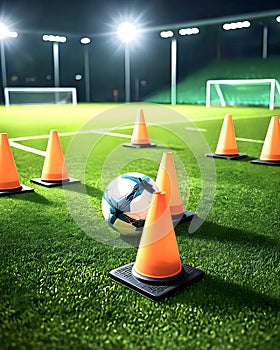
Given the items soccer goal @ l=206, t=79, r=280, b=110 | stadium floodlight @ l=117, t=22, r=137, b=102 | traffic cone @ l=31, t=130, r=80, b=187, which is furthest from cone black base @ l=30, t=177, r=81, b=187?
stadium floodlight @ l=117, t=22, r=137, b=102

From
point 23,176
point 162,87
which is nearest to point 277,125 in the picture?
point 23,176

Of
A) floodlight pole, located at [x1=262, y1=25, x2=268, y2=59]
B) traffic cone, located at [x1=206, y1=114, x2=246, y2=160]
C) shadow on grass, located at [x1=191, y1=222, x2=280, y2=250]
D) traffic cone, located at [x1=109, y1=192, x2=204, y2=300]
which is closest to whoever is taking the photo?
traffic cone, located at [x1=109, y1=192, x2=204, y2=300]

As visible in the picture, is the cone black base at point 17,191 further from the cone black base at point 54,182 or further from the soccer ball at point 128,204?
the soccer ball at point 128,204

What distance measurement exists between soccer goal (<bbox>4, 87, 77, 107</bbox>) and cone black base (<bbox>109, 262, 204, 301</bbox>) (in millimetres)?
22928

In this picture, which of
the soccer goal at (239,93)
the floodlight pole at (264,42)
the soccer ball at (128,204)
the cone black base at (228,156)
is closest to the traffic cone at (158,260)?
the soccer ball at (128,204)

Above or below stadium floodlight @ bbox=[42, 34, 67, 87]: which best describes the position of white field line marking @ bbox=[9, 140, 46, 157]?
below

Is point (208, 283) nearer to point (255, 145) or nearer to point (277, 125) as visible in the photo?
point (277, 125)

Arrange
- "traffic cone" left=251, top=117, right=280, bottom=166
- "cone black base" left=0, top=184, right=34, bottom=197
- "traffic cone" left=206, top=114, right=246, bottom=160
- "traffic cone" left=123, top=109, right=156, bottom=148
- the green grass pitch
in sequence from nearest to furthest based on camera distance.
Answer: the green grass pitch < "cone black base" left=0, top=184, right=34, bottom=197 < "traffic cone" left=251, top=117, right=280, bottom=166 < "traffic cone" left=206, top=114, right=246, bottom=160 < "traffic cone" left=123, top=109, right=156, bottom=148

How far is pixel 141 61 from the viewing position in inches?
1190

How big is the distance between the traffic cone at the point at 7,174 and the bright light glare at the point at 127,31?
25.1 metres

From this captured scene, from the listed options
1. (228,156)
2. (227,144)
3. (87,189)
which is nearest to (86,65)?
(227,144)

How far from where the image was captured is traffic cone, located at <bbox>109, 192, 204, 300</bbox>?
8.03 ft

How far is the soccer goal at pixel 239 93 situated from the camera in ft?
74.2

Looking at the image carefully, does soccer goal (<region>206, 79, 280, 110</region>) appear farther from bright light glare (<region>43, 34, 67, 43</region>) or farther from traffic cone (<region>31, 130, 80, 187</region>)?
traffic cone (<region>31, 130, 80, 187</region>)
